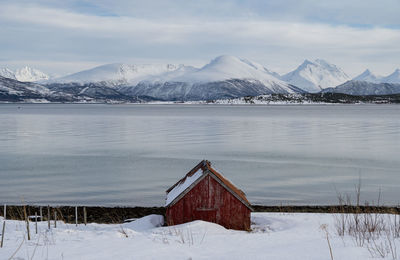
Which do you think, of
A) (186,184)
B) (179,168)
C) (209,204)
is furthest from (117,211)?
(179,168)

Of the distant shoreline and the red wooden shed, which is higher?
the red wooden shed

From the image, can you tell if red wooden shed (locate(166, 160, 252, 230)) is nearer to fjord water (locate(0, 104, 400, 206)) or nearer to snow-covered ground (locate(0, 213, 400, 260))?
snow-covered ground (locate(0, 213, 400, 260))

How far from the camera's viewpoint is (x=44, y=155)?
4912cm

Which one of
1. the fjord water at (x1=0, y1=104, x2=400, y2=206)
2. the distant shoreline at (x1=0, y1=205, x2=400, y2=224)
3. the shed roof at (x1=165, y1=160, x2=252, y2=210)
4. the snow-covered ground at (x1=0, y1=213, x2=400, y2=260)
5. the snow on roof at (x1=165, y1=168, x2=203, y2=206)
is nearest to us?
the snow-covered ground at (x1=0, y1=213, x2=400, y2=260)

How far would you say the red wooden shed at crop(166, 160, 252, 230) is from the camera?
61.1 ft

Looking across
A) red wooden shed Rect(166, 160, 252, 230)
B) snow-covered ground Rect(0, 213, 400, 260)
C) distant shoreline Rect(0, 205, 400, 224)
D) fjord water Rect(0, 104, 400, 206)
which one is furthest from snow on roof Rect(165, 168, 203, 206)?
fjord water Rect(0, 104, 400, 206)

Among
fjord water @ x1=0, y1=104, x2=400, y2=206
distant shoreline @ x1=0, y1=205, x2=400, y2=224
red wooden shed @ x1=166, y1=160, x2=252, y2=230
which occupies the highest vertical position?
red wooden shed @ x1=166, y1=160, x2=252, y2=230

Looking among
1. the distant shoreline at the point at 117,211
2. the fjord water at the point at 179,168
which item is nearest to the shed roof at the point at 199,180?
the distant shoreline at the point at 117,211

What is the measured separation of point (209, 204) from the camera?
1877cm

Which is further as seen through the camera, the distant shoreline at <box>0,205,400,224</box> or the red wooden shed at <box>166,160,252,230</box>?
the distant shoreline at <box>0,205,400,224</box>

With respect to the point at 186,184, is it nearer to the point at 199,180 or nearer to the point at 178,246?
the point at 199,180

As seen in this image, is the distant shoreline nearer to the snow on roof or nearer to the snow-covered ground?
the snow on roof

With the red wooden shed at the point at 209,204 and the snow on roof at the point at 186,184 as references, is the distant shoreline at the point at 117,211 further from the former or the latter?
the red wooden shed at the point at 209,204

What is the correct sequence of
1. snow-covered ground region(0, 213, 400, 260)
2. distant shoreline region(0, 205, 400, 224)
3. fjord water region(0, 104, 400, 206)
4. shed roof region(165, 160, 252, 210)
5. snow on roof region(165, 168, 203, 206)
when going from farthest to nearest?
1. fjord water region(0, 104, 400, 206)
2. distant shoreline region(0, 205, 400, 224)
3. snow on roof region(165, 168, 203, 206)
4. shed roof region(165, 160, 252, 210)
5. snow-covered ground region(0, 213, 400, 260)
